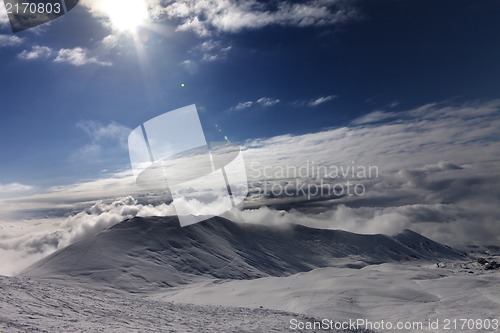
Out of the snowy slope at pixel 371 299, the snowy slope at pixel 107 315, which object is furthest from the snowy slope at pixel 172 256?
the snowy slope at pixel 107 315

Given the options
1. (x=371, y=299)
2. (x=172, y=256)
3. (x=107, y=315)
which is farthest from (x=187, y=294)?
(x=172, y=256)

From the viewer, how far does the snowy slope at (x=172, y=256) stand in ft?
259

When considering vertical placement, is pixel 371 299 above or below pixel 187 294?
below

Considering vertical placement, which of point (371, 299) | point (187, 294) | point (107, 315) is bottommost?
point (371, 299)

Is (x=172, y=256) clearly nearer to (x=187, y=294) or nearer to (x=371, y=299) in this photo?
(x=187, y=294)

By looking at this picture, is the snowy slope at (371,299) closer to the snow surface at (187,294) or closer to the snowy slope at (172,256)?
the snow surface at (187,294)

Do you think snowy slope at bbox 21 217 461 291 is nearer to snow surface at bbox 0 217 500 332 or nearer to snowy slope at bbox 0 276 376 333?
snow surface at bbox 0 217 500 332

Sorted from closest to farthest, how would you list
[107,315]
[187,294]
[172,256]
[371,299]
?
[107,315] < [371,299] < [187,294] < [172,256]

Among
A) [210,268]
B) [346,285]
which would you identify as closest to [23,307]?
[346,285]

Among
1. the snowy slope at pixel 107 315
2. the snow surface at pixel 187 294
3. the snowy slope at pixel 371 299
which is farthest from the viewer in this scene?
the snowy slope at pixel 371 299

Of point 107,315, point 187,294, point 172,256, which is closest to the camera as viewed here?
point 107,315

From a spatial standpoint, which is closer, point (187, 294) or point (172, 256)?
point (187, 294)

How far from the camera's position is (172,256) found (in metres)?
109

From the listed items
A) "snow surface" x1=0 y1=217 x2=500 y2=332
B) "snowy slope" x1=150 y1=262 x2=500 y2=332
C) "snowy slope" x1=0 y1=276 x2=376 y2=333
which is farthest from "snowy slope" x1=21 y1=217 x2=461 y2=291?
"snowy slope" x1=0 y1=276 x2=376 y2=333
